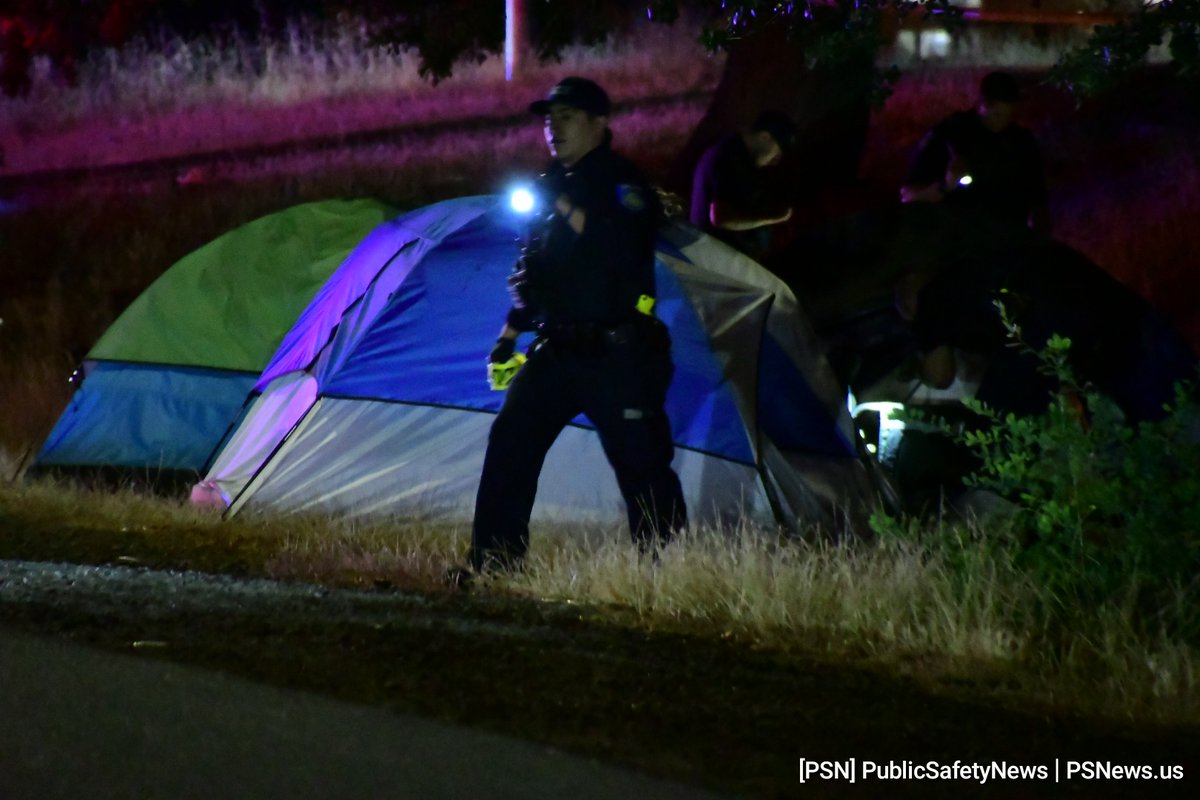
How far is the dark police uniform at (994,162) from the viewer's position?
9.34 metres

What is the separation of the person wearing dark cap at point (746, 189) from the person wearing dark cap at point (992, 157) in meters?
0.79

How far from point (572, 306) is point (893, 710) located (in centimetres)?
219

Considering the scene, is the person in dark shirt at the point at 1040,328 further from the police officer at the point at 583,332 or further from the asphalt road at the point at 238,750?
the asphalt road at the point at 238,750

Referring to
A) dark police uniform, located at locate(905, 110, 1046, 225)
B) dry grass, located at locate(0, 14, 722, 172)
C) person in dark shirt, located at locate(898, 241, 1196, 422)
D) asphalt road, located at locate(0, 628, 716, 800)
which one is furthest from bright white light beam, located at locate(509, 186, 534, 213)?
dry grass, located at locate(0, 14, 722, 172)

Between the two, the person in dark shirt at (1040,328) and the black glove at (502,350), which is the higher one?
the black glove at (502,350)

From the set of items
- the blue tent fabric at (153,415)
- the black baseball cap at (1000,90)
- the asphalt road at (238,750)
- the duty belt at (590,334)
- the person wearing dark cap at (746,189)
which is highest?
the black baseball cap at (1000,90)

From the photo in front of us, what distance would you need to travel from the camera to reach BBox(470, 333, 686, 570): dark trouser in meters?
6.62

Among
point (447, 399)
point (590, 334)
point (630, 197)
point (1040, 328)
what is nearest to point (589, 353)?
point (590, 334)

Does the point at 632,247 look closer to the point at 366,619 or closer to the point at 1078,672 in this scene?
the point at 366,619

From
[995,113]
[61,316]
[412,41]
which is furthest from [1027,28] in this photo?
[995,113]

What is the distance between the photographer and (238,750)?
4.34 meters

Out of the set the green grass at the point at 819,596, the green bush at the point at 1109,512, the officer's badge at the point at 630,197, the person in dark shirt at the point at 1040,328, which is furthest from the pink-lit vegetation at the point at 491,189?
the person in dark shirt at the point at 1040,328

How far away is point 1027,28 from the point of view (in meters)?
23.2

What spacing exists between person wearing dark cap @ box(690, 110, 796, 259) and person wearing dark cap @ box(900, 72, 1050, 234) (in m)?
0.79
